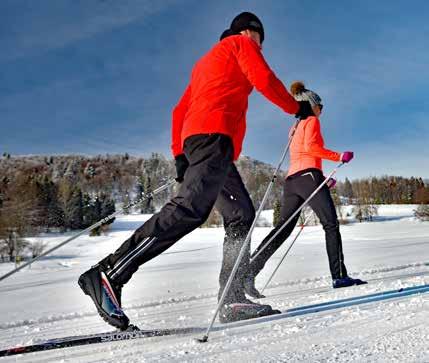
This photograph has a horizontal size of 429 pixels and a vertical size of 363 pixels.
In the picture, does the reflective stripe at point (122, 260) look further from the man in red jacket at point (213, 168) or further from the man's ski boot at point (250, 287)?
the man's ski boot at point (250, 287)

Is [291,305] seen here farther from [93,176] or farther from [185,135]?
[93,176]

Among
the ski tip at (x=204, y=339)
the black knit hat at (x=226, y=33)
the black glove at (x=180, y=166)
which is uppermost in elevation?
the black knit hat at (x=226, y=33)

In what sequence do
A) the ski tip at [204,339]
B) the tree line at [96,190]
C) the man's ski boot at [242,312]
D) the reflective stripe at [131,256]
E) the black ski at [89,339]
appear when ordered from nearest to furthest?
the black ski at [89,339]
the ski tip at [204,339]
the reflective stripe at [131,256]
the man's ski boot at [242,312]
the tree line at [96,190]

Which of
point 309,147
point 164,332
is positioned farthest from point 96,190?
point 164,332

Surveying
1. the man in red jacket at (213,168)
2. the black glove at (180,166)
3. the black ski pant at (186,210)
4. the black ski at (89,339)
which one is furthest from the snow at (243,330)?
the black glove at (180,166)

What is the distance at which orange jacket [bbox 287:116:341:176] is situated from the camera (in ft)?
12.3

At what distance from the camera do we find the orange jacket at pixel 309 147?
12.3ft

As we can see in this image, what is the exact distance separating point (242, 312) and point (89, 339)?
2.81ft

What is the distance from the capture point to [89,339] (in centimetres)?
164

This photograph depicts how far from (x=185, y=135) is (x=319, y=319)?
1.20 meters

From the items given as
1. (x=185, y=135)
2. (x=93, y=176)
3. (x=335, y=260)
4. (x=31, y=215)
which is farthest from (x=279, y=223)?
(x=93, y=176)

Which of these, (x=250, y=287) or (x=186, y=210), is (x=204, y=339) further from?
(x=250, y=287)

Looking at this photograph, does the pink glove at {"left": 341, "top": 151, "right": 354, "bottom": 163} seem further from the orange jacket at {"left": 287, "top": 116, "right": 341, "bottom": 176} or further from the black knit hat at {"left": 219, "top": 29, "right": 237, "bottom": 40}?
the black knit hat at {"left": 219, "top": 29, "right": 237, "bottom": 40}

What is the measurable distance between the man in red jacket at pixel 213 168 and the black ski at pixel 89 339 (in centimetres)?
10
